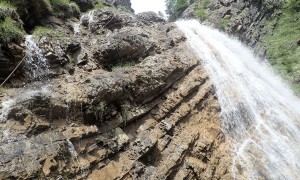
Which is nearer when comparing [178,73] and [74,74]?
[74,74]

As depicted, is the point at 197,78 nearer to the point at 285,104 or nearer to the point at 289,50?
the point at 285,104

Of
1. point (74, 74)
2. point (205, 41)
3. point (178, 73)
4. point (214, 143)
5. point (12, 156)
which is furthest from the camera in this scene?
point (205, 41)

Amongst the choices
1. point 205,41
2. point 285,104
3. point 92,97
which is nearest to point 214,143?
point 92,97

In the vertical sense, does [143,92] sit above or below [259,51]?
below

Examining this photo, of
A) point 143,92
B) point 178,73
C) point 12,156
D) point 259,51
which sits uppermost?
point 259,51

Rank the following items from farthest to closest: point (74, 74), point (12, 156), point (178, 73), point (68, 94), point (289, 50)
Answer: point (289, 50) → point (178, 73) → point (74, 74) → point (68, 94) → point (12, 156)

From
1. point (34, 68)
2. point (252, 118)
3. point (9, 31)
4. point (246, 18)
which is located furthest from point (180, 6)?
point (9, 31)

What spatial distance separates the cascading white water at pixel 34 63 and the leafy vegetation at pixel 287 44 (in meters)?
17.9

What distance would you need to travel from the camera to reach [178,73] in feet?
50.1

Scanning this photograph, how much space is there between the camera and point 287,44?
27625 mm

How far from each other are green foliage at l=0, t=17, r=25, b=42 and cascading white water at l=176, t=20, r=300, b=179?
9.43 m

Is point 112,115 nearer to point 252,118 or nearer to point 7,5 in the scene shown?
point 7,5

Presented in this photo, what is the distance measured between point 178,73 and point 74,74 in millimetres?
5160

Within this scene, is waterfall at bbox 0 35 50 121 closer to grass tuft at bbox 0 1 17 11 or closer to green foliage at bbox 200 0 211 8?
grass tuft at bbox 0 1 17 11
